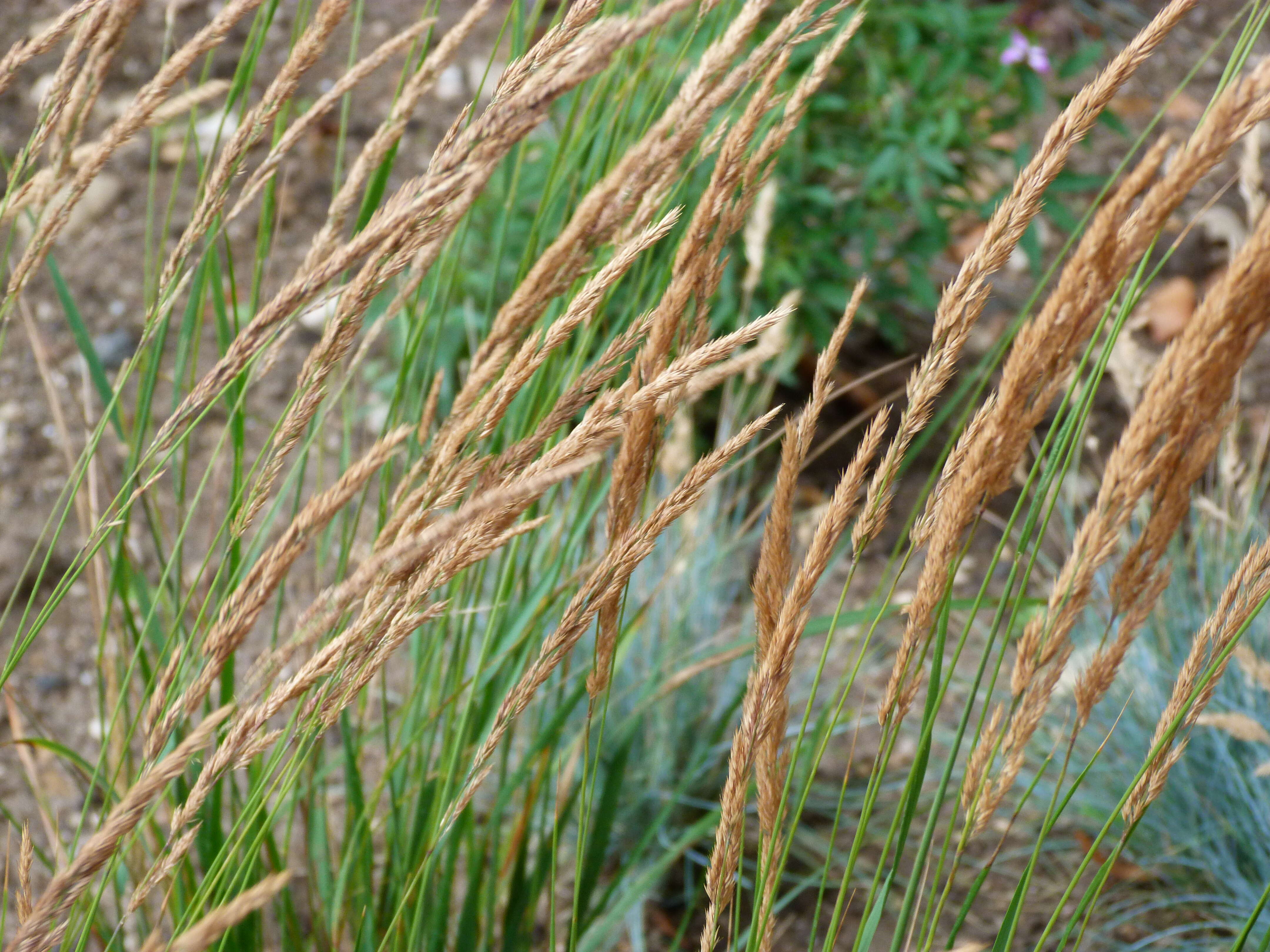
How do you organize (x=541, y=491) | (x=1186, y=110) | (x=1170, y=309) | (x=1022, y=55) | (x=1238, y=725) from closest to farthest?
(x=541, y=491)
(x=1238, y=725)
(x=1022, y=55)
(x=1170, y=309)
(x=1186, y=110)

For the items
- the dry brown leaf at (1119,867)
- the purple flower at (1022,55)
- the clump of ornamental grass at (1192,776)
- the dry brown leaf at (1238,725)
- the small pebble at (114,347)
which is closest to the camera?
the dry brown leaf at (1238,725)

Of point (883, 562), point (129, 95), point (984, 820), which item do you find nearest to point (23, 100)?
point (129, 95)

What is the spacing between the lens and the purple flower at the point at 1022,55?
2.14 meters

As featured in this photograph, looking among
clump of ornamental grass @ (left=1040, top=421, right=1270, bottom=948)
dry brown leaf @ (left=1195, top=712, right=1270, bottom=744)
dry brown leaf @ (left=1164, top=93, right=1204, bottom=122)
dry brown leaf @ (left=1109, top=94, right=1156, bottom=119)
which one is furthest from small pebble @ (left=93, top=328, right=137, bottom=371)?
dry brown leaf @ (left=1164, top=93, right=1204, bottom=122)

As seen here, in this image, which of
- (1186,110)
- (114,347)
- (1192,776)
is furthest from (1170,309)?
(114,347)

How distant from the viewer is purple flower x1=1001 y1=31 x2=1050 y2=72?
7.04ft

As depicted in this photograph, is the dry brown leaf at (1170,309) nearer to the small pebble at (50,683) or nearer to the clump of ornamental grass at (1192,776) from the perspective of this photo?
the clump of ornamental grass at (1192,776)

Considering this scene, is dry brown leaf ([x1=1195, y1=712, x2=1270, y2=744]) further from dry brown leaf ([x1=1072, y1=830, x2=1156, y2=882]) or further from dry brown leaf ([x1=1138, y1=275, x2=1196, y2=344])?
dry brown leaf ([x1=1138, y1=275, x2=1196, y2=344])

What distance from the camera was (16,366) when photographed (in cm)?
247

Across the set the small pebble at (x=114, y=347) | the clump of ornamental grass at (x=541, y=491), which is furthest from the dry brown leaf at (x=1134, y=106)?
the small pebble at (x=114, y=347)

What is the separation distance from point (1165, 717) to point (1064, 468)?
174 millimetres

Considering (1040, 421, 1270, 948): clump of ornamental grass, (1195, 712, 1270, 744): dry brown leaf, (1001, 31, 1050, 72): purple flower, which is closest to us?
(1195, 712, 1270, 744): dry brown leaf

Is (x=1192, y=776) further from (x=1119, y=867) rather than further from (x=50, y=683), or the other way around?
(x=50, y=683)

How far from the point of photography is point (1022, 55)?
2.16m
